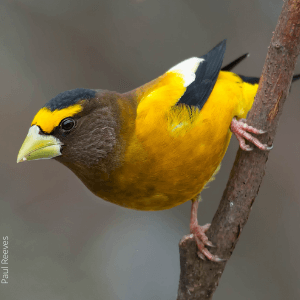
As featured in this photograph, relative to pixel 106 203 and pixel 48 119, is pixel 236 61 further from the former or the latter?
pixel 106 203

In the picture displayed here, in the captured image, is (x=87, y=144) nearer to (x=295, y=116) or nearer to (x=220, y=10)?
(x=295, y=116)

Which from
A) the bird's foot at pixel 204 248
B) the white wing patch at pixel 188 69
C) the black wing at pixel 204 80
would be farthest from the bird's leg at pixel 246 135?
the bird's foot at pixel 204 248

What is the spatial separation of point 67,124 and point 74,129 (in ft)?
0.19

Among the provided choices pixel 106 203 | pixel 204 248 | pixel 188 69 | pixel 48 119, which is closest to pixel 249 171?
pixel 204 248

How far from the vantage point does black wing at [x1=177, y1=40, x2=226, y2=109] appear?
2590mm

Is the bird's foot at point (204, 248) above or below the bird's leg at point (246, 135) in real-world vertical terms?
→ below

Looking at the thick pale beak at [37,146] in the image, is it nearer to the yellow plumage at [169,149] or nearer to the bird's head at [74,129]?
the bird's head at [74,129]

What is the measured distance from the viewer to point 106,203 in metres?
5.03

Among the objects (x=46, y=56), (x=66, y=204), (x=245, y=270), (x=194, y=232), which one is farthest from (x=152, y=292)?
(x=46, y=56)

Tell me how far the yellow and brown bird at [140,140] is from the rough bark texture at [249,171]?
0.08 m

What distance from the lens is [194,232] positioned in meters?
2.84

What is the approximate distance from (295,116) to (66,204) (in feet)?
10.3

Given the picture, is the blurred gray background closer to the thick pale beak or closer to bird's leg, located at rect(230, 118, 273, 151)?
bird's leg, located at rect(230, 118, 273, 151)

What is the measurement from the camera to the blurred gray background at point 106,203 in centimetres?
453
